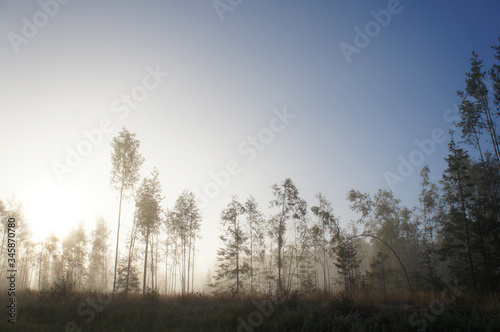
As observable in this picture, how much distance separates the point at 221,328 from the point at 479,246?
2503 centimetres

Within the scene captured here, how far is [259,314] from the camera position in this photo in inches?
476

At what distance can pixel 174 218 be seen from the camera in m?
36.8

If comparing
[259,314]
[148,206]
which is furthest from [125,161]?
[259,314]
